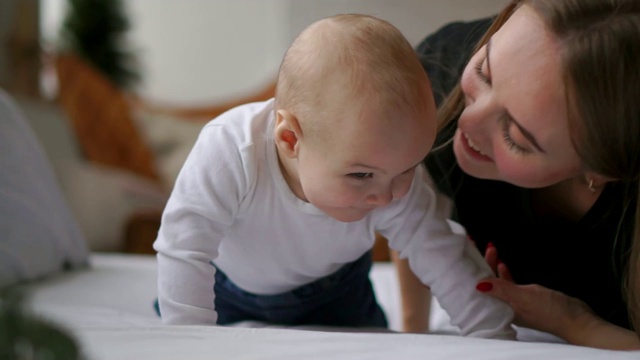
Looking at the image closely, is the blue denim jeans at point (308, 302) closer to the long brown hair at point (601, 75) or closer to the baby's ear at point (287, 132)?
the baby's ear at point (287, 132)

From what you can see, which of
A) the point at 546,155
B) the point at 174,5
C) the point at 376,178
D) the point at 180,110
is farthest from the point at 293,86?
the point at 174,5

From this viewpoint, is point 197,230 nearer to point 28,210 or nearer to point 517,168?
point 517,168

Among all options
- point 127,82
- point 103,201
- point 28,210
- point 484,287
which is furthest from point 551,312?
point 127,82

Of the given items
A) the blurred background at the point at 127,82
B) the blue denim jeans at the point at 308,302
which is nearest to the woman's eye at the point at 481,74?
the blue denim jeans at the point at 308,302

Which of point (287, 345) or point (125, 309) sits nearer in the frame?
point (287, 345)

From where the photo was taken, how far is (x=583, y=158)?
930 mm

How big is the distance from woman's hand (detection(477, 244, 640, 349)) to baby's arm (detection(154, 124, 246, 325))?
0.35 m

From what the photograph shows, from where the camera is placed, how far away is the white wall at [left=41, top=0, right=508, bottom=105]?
9.40 feet

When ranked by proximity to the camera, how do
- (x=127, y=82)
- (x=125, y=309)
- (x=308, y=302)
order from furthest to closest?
(x=127, y=82) < (x=125, y=309) < (x=308, y=302)

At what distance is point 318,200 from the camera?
92 centimetres

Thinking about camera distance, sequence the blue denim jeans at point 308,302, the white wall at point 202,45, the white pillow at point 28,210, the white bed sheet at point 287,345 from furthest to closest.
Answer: the white wall at point 202,45, the white pillow at point 28,210, the blue denim jeans at point 308,302, the white bed sheet at point 287,345

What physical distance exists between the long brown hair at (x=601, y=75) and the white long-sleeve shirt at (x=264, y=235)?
21 cm

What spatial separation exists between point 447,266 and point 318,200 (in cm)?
22

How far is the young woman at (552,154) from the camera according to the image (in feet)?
2.93
